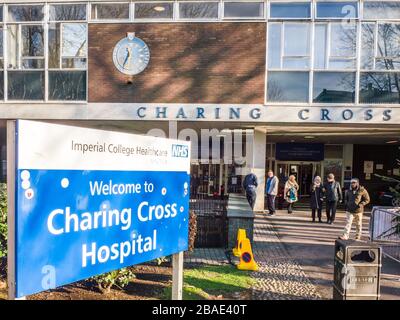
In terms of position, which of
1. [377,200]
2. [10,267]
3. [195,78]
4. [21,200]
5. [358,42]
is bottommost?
[377,200]

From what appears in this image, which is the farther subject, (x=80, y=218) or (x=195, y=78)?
(x=195, y=78)

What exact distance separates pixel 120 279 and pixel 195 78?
8225 millimetres

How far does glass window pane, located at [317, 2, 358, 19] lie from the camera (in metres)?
11.2

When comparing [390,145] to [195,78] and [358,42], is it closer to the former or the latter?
[358,42]

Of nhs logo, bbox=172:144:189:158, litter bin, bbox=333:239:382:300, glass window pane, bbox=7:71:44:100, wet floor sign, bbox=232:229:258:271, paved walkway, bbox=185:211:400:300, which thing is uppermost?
glass window pane, bbox=7:71:44:100

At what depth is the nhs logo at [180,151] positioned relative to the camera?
3086 mm

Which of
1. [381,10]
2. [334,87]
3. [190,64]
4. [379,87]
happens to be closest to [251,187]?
[334,87]

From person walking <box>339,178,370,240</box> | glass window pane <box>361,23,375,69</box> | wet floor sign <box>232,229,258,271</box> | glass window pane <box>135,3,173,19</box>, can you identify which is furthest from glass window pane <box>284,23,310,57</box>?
wet floor sign <box>232,229,258,271</box>

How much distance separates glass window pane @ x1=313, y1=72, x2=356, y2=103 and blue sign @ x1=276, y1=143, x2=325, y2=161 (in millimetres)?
7120

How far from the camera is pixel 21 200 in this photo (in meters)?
1.88

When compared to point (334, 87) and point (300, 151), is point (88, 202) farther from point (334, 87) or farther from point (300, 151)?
point (300, 151)

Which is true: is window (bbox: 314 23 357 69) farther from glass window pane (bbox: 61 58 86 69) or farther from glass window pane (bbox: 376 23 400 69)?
glass window pane (bbox: 61 58 86 69)

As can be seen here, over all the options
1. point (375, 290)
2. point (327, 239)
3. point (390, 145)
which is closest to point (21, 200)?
point (375, 290)

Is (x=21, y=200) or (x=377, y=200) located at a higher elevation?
(x=21, y=200)
